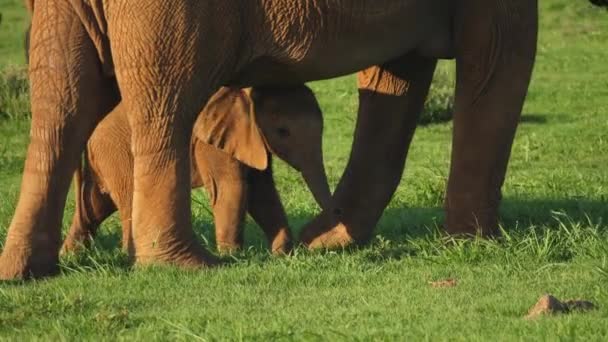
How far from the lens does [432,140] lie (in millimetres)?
16797

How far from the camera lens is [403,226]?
10.6m

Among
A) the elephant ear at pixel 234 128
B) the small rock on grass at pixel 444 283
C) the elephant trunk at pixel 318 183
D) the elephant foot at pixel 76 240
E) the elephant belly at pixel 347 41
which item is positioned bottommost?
the elephant foot at pixel 76 240

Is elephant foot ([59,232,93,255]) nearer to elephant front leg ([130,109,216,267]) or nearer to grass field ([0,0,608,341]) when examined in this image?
grass field ([0,0,608,341])

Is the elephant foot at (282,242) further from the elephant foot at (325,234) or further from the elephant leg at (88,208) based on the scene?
the elephant leg at (88,208)

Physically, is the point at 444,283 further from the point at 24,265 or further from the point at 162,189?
the point at 24,265

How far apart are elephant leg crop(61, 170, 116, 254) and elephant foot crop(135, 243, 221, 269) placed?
2.08 m

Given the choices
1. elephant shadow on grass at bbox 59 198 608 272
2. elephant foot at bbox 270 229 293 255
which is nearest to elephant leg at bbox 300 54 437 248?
elephant shadow on grass at bbox 59 198 608 272

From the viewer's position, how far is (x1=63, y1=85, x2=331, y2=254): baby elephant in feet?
32.6

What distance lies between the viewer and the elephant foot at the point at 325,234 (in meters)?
9.94

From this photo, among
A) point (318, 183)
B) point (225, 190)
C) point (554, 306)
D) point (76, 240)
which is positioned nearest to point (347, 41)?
point (318, 183)

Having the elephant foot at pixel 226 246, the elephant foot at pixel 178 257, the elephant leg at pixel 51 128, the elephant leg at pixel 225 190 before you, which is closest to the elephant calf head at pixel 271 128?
the elephant leg at pixel 225 190

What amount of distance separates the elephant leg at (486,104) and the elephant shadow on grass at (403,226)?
0.20 metres

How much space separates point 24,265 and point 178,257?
2.41 feet

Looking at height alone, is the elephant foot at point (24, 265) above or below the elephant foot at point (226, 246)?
above
